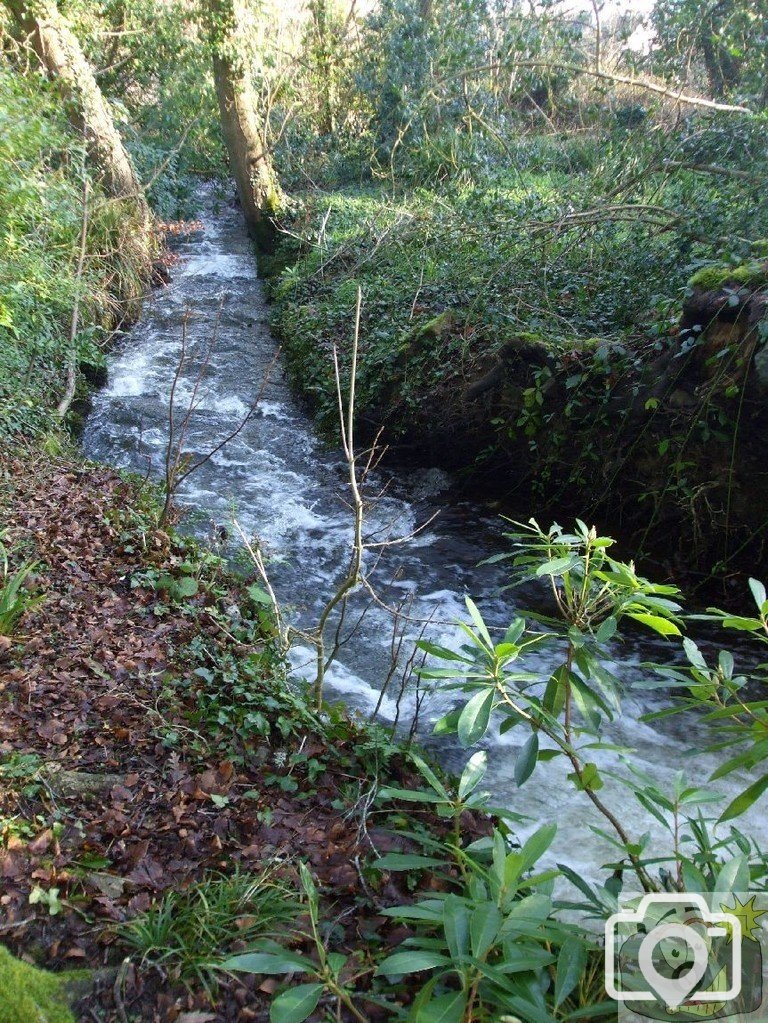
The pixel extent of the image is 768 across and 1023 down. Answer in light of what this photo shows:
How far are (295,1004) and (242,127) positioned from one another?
13468 millimetres

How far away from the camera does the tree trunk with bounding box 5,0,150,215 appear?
948cm

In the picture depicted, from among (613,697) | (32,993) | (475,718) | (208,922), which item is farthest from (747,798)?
(32,993)

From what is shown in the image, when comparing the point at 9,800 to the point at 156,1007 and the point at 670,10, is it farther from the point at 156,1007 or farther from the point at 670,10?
the point at 670,10

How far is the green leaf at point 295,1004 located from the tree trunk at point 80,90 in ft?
33.2

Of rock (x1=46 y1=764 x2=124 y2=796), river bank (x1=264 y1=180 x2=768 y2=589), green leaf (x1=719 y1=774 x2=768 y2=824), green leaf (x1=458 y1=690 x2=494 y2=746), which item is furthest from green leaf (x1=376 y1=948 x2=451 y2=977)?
river bank (x1=264 y1=180 x2=768 y2=589)

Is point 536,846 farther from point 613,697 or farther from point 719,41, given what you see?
point 719,41

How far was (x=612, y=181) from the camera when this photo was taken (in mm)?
7191

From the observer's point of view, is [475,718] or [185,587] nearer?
[475,718]

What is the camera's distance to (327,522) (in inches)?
262

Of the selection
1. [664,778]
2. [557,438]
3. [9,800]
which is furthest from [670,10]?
[9,800]

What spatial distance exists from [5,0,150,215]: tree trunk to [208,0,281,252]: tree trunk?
2.07 m

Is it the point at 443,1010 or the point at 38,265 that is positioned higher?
the point at 38,265

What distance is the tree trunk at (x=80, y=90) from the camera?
948 cm

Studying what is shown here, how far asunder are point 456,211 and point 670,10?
2820 mm
